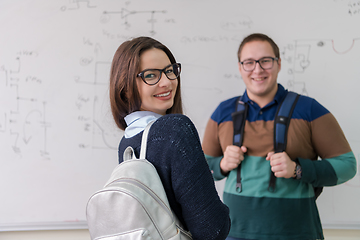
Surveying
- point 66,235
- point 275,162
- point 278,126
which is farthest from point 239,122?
point 66,235

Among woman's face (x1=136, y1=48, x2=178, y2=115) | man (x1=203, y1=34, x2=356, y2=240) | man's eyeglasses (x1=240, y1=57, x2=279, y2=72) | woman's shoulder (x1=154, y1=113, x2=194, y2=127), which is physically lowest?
man (x1=203, y1=34, x2=356, y2=240)

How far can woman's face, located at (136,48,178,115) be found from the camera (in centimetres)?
84

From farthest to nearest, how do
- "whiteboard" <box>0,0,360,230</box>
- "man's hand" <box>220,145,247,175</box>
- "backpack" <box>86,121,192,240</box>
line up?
"whiteboard" <box>0,0,360,230</box>, "man's hand" <box>220,145,247,175</box>, "backpack" <box>86,121,192,240</box>

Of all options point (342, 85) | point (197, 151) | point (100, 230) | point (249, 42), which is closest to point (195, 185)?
point (197, 151)

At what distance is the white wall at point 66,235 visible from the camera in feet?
6.70

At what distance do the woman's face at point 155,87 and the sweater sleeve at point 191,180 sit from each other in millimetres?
149

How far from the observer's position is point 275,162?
136 centimetres

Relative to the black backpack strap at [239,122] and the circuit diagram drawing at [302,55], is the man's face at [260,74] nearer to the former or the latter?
the black backpack strap at [239,122]

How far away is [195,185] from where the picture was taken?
69cm

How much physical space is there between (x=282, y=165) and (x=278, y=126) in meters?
0.21

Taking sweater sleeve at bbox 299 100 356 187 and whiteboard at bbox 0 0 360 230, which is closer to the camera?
sweater sleeve at bbox 299 100 356 187

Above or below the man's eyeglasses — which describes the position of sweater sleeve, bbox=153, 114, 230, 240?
below

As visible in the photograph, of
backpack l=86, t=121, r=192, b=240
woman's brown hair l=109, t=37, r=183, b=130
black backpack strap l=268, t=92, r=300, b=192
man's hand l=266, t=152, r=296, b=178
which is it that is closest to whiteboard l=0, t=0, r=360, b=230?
black backpack strap l=268, t=92, r=300, b=192

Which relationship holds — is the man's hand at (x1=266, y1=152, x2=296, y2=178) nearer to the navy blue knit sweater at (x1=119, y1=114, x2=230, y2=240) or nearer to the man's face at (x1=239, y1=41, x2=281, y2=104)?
the man's face at (x1=239, y1=41, x2=281, y2=104)
